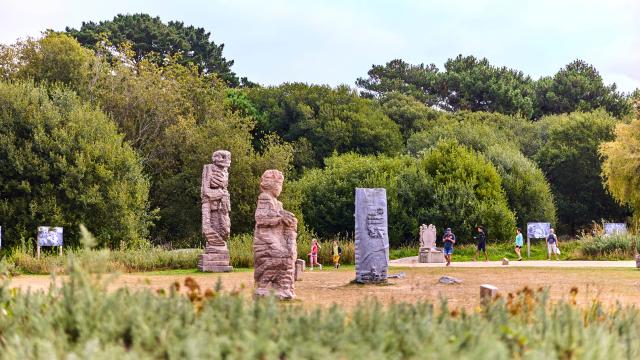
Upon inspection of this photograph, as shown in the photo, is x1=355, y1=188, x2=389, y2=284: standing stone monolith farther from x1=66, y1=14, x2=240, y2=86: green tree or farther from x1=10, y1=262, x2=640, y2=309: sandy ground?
x1=66, y1=14, x2=240, y2=86: green tree

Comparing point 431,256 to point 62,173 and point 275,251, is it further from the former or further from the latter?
point 275,251

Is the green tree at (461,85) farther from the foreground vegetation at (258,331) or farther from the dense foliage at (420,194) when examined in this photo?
the foreground vegetation at (258,331)

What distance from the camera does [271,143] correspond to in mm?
46031

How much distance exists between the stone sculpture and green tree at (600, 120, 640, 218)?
Answer: 7391mm

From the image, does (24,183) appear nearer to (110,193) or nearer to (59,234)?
(110,193)

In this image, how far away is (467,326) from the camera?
7.32 metres

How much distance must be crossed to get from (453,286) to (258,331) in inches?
510

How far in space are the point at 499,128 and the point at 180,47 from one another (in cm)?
2415

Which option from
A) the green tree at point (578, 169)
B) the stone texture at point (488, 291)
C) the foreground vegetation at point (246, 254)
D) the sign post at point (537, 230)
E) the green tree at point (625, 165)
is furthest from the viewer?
the green tree at point (578, 169)

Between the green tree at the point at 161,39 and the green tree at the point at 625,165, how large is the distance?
3211 centimetres

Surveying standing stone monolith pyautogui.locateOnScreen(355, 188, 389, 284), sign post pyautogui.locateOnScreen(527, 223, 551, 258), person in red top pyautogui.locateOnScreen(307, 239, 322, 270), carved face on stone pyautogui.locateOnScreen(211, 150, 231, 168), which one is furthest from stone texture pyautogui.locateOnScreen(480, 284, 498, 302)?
sign post pyautogui.locateOnScreen(527, 223, 551, 258)

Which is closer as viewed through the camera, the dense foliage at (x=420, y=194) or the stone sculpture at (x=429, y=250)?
the stone sculpture at (x=429, y=250)

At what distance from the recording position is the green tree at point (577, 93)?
65.1 meters

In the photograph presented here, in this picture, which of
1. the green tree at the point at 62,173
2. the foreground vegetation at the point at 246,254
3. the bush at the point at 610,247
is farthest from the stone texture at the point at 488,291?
the green tree at the point at 62,173
